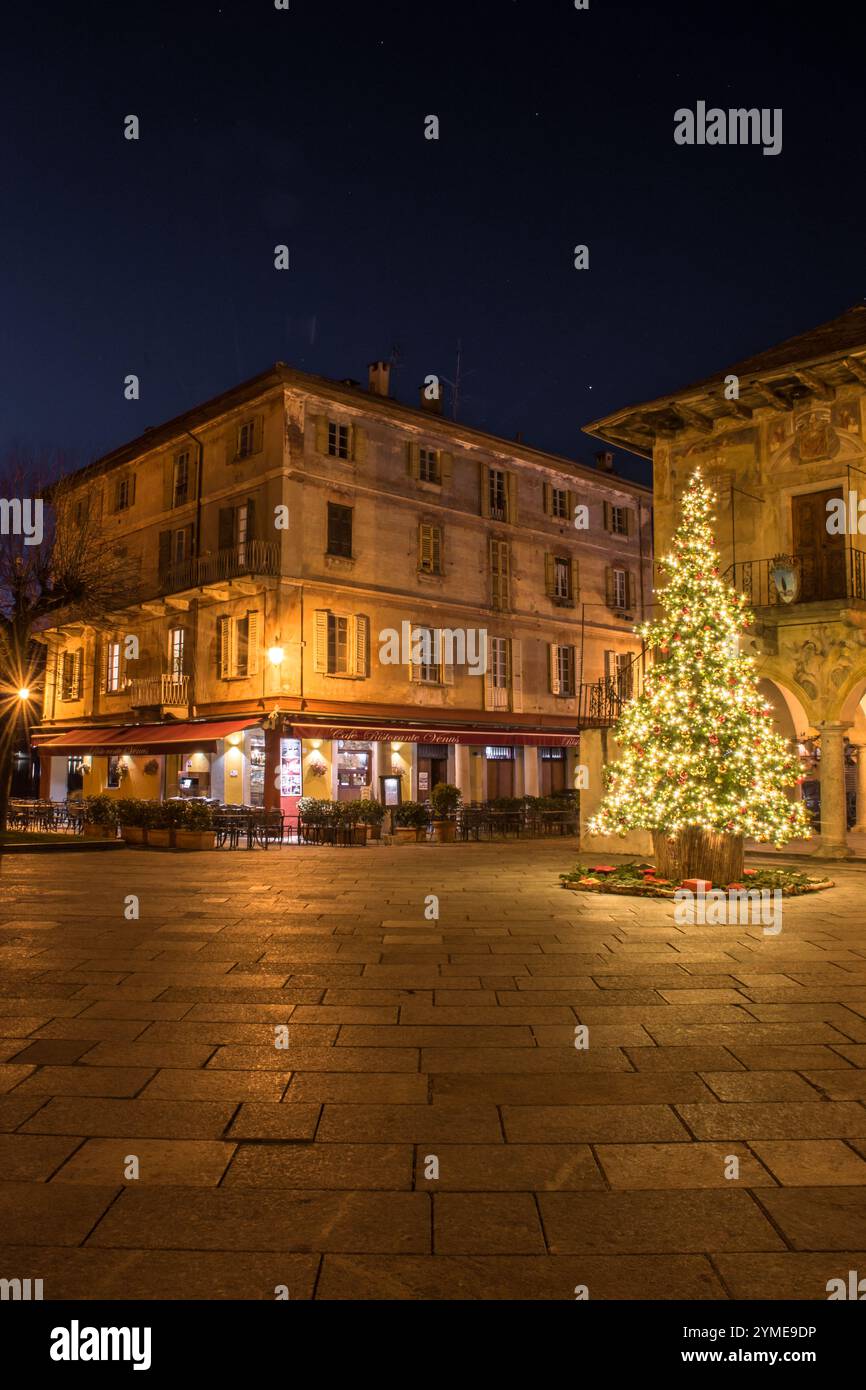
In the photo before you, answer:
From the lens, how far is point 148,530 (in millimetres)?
33438

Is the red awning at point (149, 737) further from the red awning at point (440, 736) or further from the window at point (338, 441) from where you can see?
the window at point (338, 441)

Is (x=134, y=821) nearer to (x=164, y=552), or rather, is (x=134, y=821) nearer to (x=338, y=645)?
(x=338, y=645)

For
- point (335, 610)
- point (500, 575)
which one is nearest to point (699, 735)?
point (335, 610)

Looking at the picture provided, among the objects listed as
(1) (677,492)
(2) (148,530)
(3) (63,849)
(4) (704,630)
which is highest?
(2) (148,530)

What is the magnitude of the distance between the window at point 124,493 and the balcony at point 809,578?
23.0 meters

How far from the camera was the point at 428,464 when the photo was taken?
104 feet

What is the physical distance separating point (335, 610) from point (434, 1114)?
80.7 ft

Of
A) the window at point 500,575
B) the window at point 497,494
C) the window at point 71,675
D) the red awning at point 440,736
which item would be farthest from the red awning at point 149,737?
the window at point 497,494

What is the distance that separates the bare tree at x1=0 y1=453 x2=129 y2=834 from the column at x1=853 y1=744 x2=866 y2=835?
17797 mm

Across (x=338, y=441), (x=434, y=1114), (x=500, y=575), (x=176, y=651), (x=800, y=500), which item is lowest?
(x=434, y=1114)

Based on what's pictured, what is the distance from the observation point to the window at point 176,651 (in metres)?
31.3
